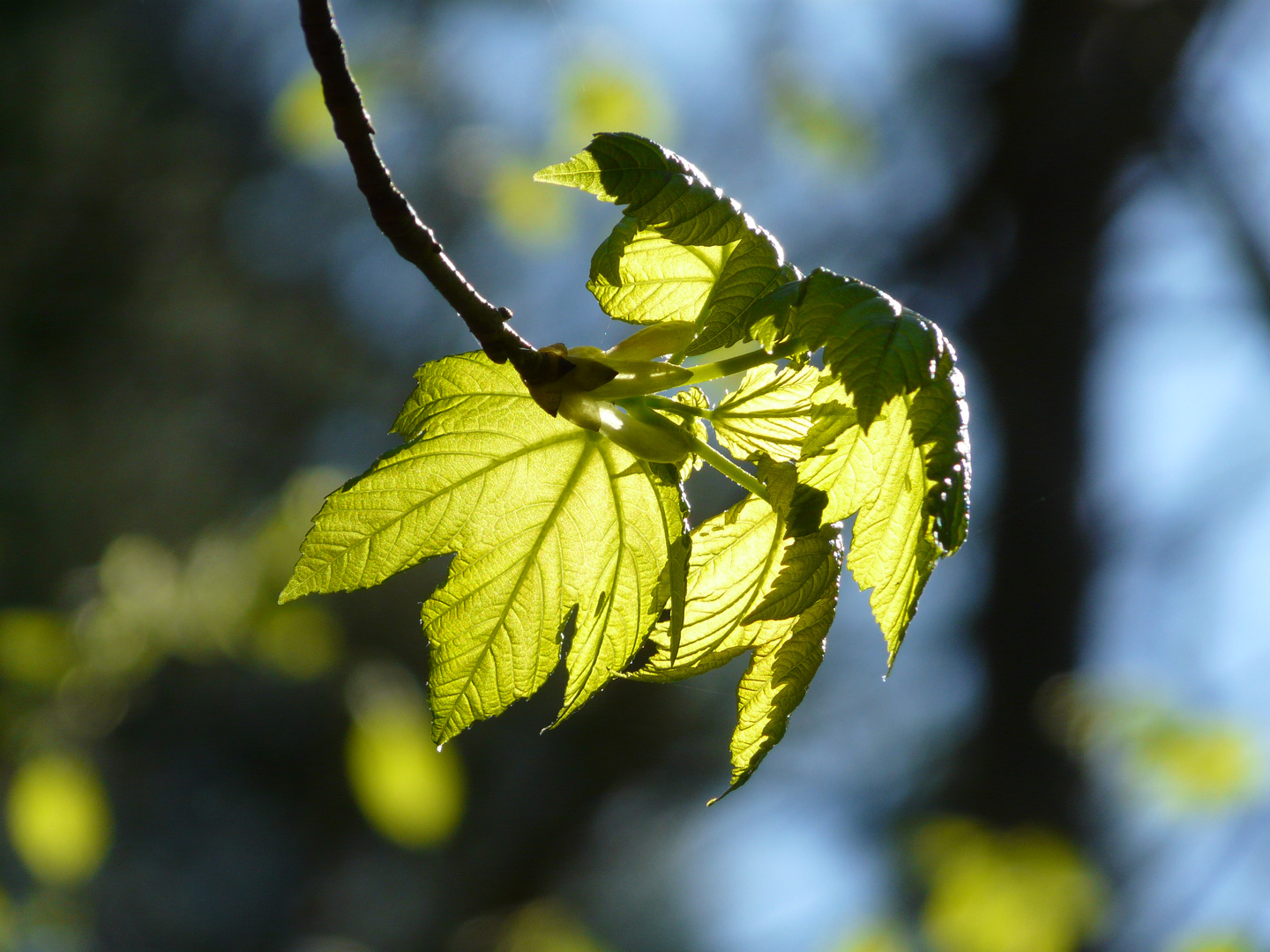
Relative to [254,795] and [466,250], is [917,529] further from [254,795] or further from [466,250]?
[254,795]

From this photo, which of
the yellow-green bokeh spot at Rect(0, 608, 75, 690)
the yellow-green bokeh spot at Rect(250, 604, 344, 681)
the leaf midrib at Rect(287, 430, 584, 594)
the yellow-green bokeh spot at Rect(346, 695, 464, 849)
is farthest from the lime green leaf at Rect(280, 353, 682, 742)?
the yellow-green bokeh spot at Rect(0, 608, 75, 690)

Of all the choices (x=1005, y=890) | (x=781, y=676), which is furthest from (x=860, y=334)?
(x=1005, y=890)

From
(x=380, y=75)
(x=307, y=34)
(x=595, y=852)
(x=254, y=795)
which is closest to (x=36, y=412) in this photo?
(x=254, y=795)

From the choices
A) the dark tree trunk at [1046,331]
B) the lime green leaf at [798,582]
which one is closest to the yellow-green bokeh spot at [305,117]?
the lime green leaf at [798,582]

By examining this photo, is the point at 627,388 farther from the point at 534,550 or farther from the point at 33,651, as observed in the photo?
the point at 33,651

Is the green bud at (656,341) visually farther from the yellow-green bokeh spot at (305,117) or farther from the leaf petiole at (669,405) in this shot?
the yellow-green bokeh spot at (305,117)

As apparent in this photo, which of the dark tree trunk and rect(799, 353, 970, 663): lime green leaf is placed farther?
the dark tree trunk

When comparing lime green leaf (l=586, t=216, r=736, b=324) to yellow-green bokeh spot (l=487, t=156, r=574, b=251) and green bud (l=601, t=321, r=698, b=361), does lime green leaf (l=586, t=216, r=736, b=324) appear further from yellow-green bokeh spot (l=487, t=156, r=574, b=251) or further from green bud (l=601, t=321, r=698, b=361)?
yellow-green bokeh spot (l=487, t=156, r=574, b=251)

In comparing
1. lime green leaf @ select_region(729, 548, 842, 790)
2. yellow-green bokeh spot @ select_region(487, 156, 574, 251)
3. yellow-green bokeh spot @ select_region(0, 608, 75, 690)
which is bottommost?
lime green leaf @ select_region(729, 548, 842, 790)
